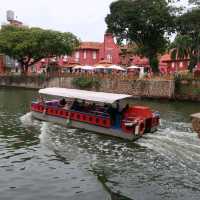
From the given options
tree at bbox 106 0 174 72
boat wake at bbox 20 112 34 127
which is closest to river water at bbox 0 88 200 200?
boat wake at bbox 20 112 34 127

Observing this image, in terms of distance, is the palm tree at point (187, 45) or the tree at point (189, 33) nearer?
the tree at point (189, 33)

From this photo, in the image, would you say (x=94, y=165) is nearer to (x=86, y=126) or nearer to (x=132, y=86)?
(x=86, y=126)

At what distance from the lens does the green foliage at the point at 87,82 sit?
57884 millimetres

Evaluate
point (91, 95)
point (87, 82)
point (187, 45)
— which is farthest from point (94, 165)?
point (187, 45)

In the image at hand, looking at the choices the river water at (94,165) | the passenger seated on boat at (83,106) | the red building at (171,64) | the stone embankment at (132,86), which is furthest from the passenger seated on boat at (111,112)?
the red building at (171,64)

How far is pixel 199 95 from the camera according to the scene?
48.5 m

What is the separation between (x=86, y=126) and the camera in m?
27.6

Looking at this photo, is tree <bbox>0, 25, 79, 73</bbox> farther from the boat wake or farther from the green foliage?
the boat wake

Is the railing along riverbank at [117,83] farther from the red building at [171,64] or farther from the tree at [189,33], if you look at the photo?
the red building at [171,64]

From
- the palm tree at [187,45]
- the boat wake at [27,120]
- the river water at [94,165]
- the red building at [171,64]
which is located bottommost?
the river water at [94,165]

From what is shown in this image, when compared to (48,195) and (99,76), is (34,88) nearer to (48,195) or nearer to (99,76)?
(99,76)

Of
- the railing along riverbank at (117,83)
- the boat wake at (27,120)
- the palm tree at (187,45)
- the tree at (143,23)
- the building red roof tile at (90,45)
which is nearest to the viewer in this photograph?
the boat wake at (27,120)

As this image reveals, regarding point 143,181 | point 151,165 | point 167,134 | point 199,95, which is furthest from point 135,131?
point 199,95

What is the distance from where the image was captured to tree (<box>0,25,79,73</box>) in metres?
67.8
